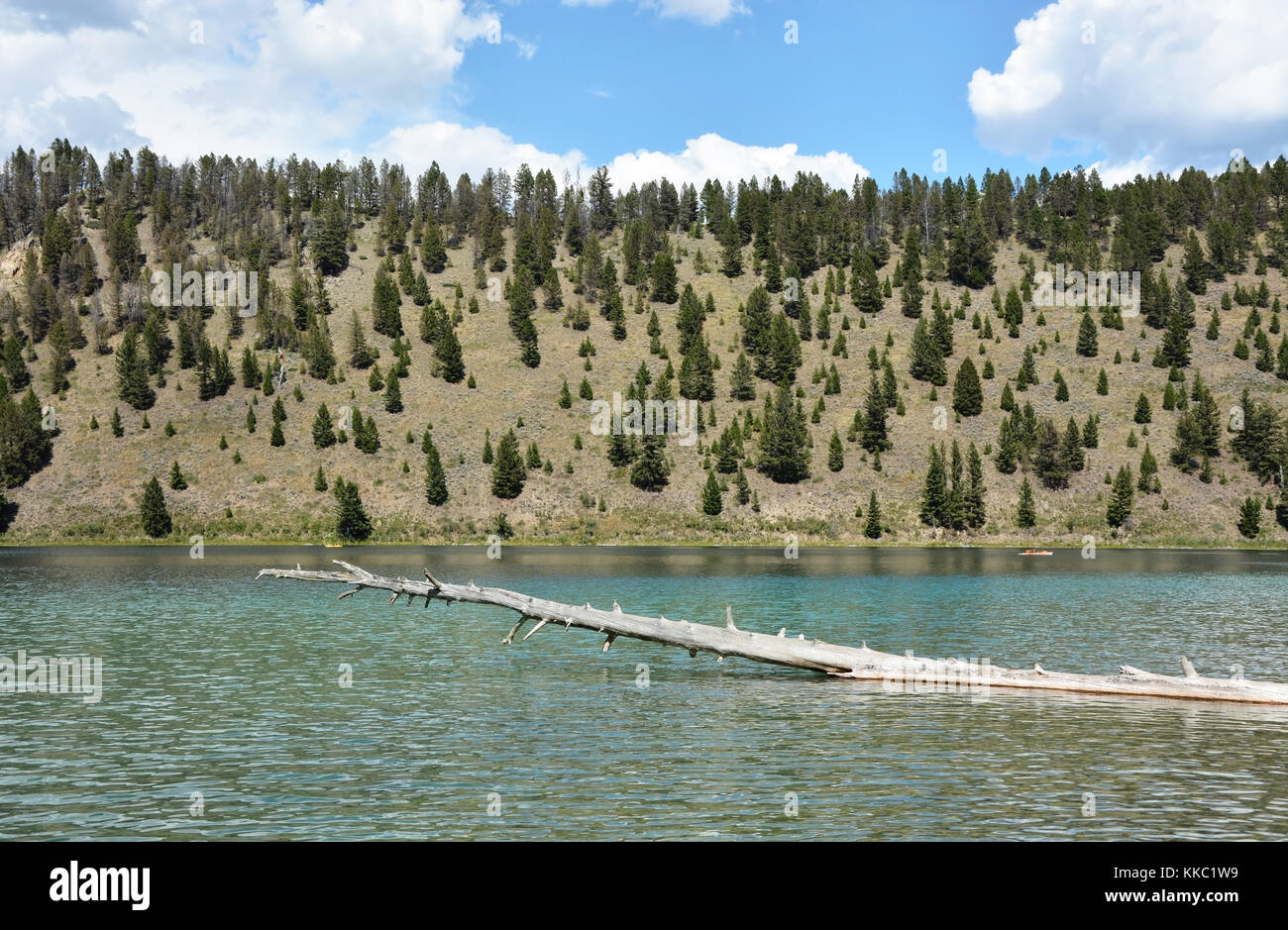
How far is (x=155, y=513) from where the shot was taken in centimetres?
11594

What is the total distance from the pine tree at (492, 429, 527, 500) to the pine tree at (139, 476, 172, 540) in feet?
124

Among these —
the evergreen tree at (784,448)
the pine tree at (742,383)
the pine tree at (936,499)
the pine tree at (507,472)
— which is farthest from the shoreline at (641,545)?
the pine tree at (742,383)

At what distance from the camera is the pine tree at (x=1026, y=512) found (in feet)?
396

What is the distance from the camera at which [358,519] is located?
4633 inches

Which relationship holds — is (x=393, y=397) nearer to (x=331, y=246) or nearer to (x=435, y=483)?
(x=435, y=483)

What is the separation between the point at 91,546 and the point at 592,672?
10043 cm

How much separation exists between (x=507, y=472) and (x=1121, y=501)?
2871 inches

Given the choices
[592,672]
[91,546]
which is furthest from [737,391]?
[592,672]

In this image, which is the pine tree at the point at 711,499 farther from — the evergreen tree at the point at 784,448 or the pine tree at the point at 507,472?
the pine tree at the point at 507,472

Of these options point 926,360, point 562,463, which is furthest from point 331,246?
point 926,360

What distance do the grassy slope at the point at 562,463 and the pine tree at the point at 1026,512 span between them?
123cm

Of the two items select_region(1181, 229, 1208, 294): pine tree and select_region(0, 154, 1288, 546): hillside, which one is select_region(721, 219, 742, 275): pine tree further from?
select_region(1181, 229, 1208, 294): pine tree

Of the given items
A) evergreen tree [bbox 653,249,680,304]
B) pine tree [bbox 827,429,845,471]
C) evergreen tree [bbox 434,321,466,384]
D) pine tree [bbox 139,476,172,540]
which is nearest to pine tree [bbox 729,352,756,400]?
pine tree [bbox 827,429,845,471]
